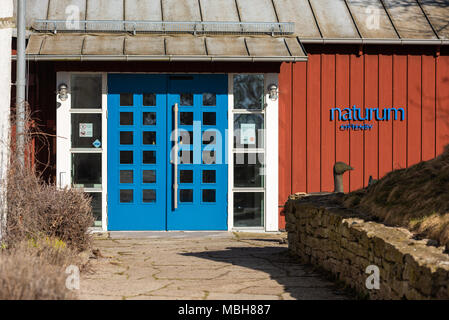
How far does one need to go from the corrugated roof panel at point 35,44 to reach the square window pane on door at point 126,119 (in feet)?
5.76

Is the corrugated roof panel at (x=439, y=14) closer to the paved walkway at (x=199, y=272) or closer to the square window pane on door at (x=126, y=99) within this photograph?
the paved walkway at (x=199, y=272)

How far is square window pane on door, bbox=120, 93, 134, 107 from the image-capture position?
12789 mm

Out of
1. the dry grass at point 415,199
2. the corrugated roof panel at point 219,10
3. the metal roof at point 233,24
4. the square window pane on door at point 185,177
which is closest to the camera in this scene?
the dry grass at point 415,199

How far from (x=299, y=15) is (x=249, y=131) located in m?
2.35

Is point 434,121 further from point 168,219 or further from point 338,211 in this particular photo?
point 338,211

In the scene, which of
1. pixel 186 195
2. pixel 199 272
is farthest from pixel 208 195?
pixel 199 272

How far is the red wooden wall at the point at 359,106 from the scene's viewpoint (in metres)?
13.2

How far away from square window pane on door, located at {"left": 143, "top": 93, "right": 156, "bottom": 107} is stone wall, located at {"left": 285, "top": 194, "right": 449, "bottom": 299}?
3.82 m

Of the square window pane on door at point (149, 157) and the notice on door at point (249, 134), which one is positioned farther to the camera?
the notice on door at point (249, 134)

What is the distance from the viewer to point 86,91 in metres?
12.8

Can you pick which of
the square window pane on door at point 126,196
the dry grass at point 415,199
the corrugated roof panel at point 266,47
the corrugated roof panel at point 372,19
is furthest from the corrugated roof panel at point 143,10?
the dry grass at point 415,199

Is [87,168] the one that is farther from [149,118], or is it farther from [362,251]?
[362,251]

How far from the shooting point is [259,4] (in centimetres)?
1375

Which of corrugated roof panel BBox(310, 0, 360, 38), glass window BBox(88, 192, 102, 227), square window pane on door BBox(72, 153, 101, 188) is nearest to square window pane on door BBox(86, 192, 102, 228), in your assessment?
glass window BBox(88, 192, 102, 227)
